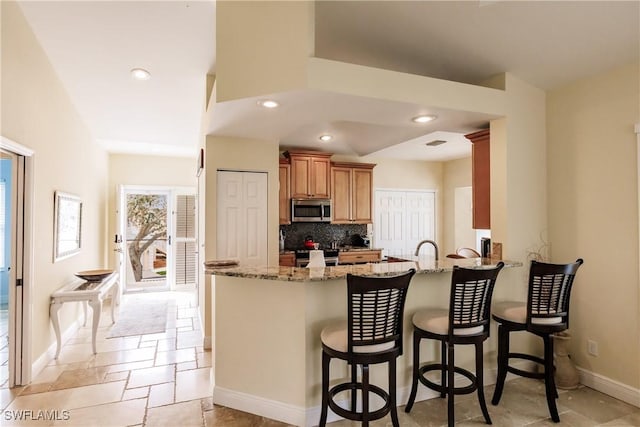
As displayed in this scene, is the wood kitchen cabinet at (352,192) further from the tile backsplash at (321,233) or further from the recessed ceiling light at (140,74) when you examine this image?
the recessed ceiling light at (140,74)

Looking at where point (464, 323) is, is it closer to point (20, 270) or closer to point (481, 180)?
point (481, 180)

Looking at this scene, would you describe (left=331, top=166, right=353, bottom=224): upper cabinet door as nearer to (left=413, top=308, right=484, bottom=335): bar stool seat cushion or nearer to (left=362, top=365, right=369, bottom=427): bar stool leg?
(left=413, top=308, right=484, bottom=335): bar stool seat cushion

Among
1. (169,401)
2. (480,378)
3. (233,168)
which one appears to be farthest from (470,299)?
(233,168)

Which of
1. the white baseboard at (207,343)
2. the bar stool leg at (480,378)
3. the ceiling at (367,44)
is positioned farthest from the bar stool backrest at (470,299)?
the white baseboard at (207,343)

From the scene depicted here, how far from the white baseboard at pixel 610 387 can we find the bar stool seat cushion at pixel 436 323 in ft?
4.69

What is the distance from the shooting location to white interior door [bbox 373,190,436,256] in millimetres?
6555

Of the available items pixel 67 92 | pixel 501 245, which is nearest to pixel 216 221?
pixel 67 92

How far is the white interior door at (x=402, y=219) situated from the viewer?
258 inches

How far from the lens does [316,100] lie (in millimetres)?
2553

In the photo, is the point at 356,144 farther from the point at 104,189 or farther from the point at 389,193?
the point at 104,189

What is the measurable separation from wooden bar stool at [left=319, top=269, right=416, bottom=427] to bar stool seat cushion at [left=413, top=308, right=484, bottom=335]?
0.34m

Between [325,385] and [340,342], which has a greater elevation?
[340,342]

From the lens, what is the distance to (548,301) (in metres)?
2.60

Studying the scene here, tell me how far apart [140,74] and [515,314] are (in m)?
4.15
